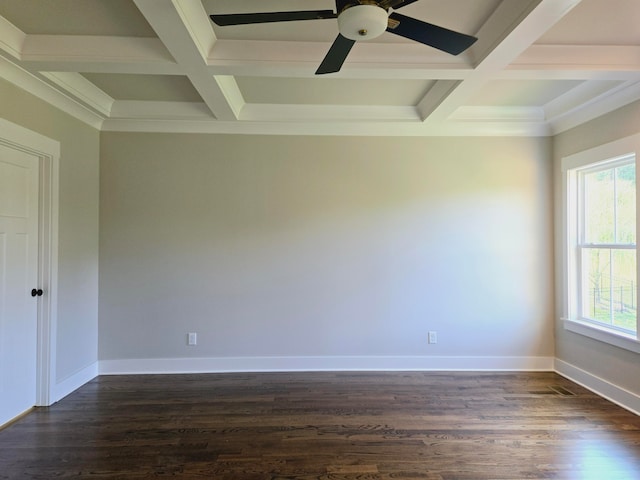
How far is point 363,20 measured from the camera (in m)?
1.56

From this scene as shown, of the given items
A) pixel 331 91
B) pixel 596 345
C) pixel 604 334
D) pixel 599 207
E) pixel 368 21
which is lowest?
pixel 596 345

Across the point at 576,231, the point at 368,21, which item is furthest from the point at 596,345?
the point at 368,21

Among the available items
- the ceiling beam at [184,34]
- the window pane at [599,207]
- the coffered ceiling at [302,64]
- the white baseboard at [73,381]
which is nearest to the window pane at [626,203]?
the window pane at [599,207]

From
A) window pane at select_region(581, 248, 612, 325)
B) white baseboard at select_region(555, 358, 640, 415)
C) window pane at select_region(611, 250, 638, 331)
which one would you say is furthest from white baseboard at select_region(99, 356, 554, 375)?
window pane at select_region(611, 250, 638, 331)

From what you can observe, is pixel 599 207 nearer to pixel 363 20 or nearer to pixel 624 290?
pixel 624 290

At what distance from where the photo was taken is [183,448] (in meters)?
2.33

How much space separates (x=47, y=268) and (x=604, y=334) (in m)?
4.78

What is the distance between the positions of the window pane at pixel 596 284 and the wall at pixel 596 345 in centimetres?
22

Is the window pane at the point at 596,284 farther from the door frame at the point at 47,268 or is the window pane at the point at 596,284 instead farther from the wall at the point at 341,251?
the door frame at the point at 47,268

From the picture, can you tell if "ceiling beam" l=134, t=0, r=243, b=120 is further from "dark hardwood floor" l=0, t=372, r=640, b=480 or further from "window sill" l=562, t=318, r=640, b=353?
"window sill" l=562, t=318, r=640, b=353

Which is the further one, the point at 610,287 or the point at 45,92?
the point at 610,287

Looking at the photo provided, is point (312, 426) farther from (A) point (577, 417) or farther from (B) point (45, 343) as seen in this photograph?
(B) point (45, 343)

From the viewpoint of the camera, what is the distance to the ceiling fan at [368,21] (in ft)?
5.06

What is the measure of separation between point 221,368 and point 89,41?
3002mm
